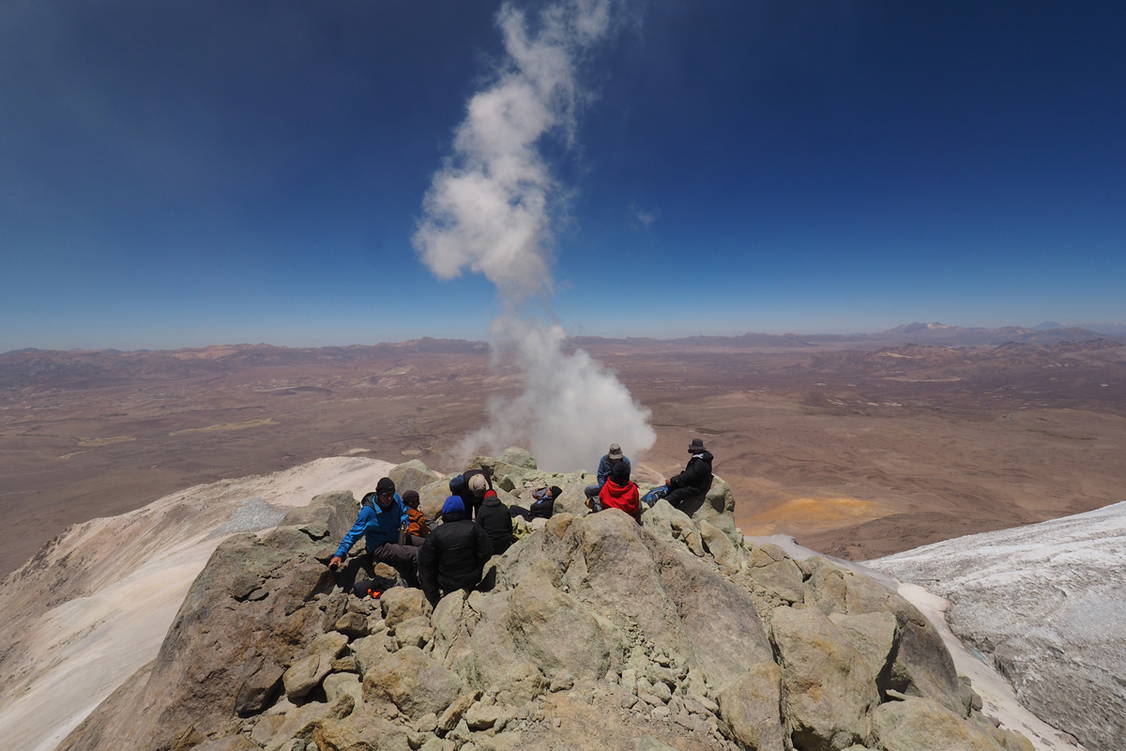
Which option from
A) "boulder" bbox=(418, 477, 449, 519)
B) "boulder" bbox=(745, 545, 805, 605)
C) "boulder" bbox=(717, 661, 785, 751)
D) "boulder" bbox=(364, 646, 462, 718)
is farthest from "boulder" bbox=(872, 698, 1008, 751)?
"boulder" bbox=(418, 477, 449, 519)

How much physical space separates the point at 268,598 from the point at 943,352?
21887 cm

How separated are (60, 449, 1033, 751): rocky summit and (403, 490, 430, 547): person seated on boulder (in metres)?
0.89

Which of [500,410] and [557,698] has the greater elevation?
[557,698]

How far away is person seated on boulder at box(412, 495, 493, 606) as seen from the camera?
5.22m

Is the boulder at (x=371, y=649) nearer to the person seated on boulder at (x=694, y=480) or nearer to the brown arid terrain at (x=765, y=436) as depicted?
A: the person seated on boulder at (x=694, y=480)

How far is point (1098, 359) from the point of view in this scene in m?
135

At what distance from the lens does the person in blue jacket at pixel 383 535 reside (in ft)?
19.5

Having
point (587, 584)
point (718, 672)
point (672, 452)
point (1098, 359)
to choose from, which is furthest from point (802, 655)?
point (1098, 359)

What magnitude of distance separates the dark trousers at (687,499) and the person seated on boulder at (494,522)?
4079mm

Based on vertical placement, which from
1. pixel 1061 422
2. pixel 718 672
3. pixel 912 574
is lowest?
pixel 1061 422

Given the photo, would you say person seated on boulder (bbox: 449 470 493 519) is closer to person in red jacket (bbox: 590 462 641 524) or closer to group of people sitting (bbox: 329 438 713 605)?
group of people sitting (bbox: 329 438 713 605)

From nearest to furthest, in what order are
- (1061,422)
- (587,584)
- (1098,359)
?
(587,584)
(1061,422)
(1098,359)

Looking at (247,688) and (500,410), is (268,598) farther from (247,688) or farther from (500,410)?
(500,410)

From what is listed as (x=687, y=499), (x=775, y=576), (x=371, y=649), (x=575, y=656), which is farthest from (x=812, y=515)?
(x=371, y=649)
